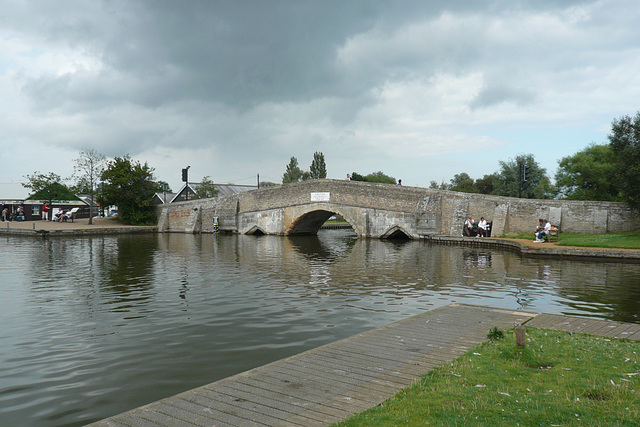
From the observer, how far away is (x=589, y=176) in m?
36.9

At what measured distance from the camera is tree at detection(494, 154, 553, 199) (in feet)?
165

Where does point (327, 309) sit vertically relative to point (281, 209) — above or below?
below

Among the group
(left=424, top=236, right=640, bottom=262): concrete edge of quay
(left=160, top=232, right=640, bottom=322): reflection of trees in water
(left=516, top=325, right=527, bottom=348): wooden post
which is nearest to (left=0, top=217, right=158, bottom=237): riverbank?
(left=160, top=232, right=640, bottom=322): reflection of trees in water

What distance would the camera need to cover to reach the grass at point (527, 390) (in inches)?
152

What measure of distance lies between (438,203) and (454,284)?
18.5 m

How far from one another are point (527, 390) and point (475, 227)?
25905 millimetres

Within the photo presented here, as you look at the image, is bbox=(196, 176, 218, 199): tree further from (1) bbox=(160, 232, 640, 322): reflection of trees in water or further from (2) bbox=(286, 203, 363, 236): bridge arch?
(1) bbox=(160, 232, 640, 322): reflection of trees in water

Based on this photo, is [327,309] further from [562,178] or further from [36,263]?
[562,178]

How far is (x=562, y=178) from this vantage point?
4116cm

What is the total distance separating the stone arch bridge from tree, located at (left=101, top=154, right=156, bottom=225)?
4.60m

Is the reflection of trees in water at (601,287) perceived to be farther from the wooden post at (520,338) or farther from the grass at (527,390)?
the wooden post at (520,338)

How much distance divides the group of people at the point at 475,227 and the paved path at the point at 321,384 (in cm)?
A: 2248

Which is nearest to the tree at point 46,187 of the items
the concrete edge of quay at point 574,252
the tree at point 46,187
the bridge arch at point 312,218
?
the tree at point 46,187

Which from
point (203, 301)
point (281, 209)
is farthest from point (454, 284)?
point (281, 209)
